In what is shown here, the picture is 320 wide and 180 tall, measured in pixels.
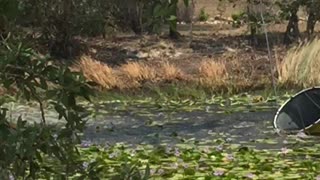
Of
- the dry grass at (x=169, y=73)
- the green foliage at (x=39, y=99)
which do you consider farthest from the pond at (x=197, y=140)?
the green foliage at (x=39, y=99)

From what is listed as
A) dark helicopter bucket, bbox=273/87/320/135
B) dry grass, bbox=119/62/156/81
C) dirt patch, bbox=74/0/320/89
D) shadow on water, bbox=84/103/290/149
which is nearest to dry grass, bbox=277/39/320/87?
dirt patch, bbox=74/0/320/89

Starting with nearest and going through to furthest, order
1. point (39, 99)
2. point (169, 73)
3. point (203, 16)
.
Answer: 1. point (39, 99)
2. point (169, 73)
3. point (203, 16)

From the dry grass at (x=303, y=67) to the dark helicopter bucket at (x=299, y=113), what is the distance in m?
3.91

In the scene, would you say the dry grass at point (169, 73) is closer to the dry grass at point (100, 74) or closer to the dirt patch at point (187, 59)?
the dirt patch at point (187, 59)

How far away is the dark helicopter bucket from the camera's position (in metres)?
9.11

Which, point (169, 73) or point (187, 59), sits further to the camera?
point (187, 59)

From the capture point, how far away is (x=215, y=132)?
9.41 meters

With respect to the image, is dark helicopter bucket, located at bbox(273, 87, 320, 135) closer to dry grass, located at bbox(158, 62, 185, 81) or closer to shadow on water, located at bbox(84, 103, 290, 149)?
shadow on water, located at bbox(84, 103, 290, 149)

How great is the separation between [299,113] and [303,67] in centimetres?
445

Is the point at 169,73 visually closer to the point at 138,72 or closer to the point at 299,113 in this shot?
the point at 138,72

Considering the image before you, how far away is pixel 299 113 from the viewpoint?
9422 mm

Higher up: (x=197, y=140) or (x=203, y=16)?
(x=197, y=140)

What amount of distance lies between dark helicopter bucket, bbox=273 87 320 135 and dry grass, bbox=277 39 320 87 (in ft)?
12.8

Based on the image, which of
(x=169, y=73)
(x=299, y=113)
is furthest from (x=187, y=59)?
(x=299, y=113)
